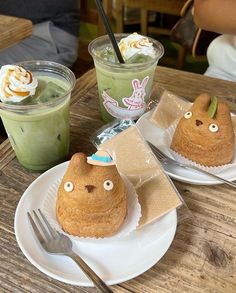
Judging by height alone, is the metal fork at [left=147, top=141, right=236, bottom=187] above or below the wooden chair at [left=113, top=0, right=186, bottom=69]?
above

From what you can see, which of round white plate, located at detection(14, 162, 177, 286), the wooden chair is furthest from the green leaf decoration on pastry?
the wooden chair

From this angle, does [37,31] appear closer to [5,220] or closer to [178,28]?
[178,28]

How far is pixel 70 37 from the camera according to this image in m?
2.09

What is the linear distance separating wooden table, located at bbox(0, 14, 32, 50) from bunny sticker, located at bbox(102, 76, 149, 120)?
485mm

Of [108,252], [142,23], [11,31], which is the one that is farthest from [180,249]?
[142,23]

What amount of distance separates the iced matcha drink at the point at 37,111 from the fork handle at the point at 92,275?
11.1 inches

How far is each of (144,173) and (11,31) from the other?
30.8 inches

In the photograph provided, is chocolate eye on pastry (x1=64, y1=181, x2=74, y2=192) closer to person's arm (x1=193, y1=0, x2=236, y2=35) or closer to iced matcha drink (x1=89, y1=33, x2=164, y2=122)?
iced matcha drink (x1=89, y1=33, x2=164, y2=122)

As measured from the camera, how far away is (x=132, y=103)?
0.92 meters

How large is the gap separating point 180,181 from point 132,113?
227mm

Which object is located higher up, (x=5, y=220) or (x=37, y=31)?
(x=5, y=220)

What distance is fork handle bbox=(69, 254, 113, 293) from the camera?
0.56m

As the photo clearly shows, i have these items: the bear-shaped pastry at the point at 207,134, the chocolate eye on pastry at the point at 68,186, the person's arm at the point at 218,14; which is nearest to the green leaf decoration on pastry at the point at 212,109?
the bear-shaped pastry at the point at 207,134

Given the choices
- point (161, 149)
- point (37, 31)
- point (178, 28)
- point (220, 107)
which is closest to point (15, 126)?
point (161, 149)
